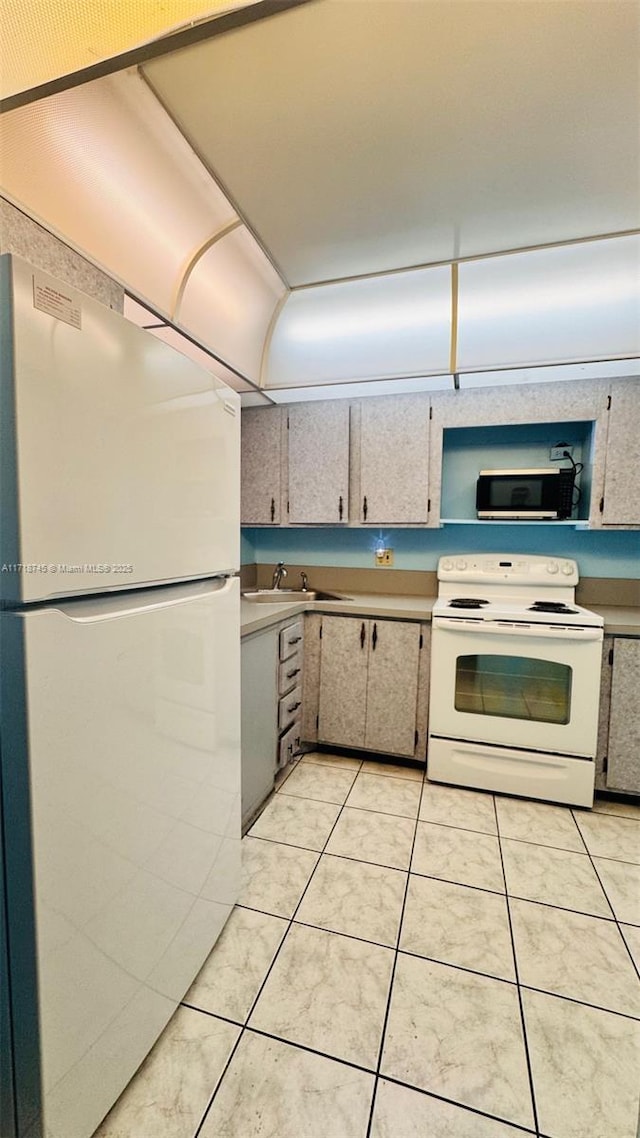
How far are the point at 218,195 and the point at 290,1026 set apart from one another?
2711mm

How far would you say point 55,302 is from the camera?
703 mm

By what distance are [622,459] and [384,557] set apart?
1.41 m

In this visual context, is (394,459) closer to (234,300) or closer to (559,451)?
(559,451)

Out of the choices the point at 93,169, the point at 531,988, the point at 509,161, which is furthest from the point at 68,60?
the point at 531,988

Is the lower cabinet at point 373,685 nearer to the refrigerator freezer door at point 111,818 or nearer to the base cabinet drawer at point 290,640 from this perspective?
the base cabinet drawer at point 290,640

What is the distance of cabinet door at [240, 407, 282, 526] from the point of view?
2.85 meters

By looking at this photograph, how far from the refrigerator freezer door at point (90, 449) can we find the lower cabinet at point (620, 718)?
6.75 feet

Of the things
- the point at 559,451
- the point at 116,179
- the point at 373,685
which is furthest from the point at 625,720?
the point at 116,179

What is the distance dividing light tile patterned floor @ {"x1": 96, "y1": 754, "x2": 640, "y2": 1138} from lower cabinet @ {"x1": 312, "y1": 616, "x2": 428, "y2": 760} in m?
0.54

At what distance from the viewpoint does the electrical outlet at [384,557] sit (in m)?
2.95

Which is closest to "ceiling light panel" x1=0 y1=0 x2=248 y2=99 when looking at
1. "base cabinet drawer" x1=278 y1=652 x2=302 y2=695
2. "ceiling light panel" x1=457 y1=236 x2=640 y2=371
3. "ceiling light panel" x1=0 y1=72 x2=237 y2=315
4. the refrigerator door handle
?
"ceiling light panel" x1=0 y1=72 x2=237 y2=315

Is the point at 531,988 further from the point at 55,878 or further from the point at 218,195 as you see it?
the point at 218,195

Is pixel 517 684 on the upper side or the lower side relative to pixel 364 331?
lower

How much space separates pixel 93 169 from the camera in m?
1.34
